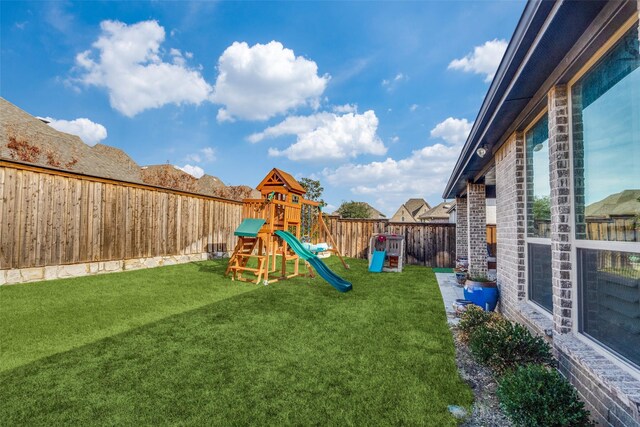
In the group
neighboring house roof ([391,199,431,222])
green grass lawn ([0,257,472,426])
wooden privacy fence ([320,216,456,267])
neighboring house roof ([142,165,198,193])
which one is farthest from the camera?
neighboring house roof ([391,199,431,222])

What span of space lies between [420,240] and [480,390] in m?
10.2

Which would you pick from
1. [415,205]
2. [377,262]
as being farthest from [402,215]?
[377,262]

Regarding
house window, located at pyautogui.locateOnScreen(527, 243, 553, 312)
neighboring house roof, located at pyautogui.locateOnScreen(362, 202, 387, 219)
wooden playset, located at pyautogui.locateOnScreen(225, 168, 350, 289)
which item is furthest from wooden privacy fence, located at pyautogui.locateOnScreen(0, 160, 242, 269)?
neighboring house roof, located at pyautogui.locateOnScreen(362, 202, 387, 219)

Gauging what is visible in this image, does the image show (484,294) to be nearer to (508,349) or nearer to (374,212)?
(508,349)

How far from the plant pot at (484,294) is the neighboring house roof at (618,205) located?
3.07 m

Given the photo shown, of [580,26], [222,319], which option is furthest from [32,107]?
[580,26]

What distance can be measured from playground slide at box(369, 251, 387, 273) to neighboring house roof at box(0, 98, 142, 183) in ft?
33.7

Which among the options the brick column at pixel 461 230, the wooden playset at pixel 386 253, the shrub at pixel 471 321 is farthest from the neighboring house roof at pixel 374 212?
the shrub at pixel 471 321

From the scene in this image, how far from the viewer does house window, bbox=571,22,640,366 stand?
1908 mm

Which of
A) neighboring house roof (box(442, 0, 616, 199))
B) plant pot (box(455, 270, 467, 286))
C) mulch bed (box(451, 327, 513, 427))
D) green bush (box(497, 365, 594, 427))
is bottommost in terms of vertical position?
mulch bed (box(451, 327, 513, 427))

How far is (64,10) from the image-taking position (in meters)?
9.30

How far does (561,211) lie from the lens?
2.66 metres

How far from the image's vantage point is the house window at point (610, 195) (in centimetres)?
191

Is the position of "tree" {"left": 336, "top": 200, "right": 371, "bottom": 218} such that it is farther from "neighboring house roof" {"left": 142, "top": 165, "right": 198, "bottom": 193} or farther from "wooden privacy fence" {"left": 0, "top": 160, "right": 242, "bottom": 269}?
"wooden privacy fence" {"left": 0, "top": 160, "right": 242, "bottom": 269}
